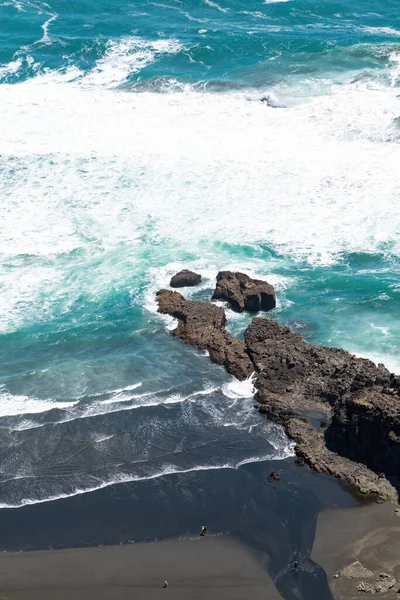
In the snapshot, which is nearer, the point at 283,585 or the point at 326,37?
the point at 283,585

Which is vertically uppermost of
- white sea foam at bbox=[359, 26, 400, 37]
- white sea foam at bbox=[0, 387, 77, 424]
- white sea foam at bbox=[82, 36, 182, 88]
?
white sea foam at bbox=[359, 26, 400, 37]

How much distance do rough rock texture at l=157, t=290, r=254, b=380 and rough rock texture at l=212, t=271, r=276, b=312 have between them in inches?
62.2

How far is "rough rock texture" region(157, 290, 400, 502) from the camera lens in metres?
32.2

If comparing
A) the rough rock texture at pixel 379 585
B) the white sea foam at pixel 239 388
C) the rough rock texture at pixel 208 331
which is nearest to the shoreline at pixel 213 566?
the rough rock texture at pixel 379 585

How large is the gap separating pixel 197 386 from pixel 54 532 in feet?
36.2

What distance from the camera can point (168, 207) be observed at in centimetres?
5500

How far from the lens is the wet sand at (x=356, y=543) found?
90.6 feet

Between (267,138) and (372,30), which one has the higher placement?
(372,30)

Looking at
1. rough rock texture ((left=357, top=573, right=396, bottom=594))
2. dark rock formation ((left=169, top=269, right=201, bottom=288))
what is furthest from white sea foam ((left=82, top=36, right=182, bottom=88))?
rough rock texture ((left=357, top=573, right=396, bottom=594))

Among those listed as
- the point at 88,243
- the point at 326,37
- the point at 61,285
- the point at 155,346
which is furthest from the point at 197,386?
the point at 326,37

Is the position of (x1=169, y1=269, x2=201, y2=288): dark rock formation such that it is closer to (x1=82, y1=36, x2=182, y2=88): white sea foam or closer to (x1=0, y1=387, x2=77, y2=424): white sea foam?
(x1=0, y1=387, x2=77, y2=424): white sea foam

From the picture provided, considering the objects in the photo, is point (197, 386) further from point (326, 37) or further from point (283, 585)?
point (326, 37)

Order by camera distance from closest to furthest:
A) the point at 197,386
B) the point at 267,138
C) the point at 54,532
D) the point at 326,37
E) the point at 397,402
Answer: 1. the point at 54,532
2. the point at 397,402
3. the point at 197,386
4. the point at 267,138
5. the point at 326,37

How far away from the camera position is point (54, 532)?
97.1 ft
